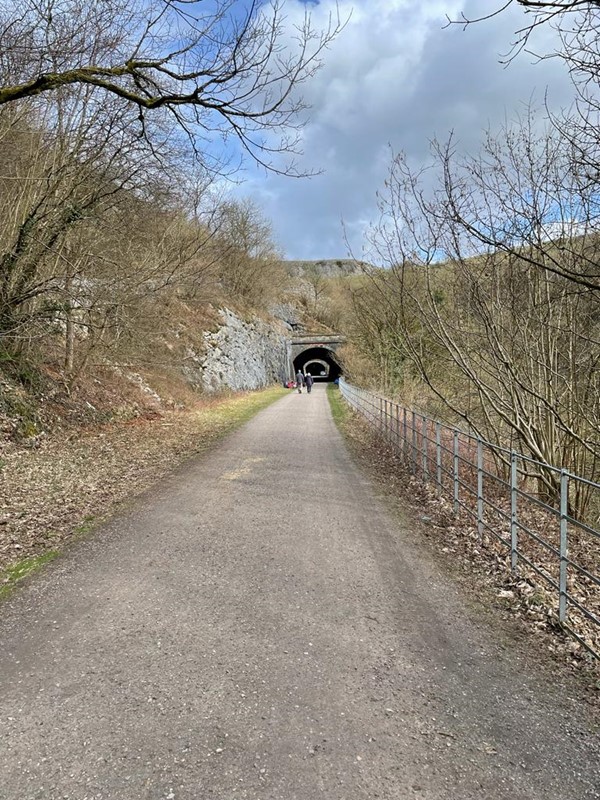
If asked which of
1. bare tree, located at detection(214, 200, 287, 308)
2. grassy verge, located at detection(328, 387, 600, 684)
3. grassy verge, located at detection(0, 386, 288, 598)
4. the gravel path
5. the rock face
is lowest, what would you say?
grassy verge, located at detection(328, 387, 600, 684)

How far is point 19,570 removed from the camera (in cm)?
472

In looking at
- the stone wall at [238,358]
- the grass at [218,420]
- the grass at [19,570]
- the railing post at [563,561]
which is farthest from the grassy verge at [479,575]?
the stone wall at [238,358]

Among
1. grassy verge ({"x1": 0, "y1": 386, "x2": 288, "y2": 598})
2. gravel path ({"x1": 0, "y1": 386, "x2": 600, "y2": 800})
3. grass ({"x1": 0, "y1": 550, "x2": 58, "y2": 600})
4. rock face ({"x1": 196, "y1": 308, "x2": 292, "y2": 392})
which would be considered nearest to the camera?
gravel path ({"x1": 0, "y1": 386, "x2": 600, "y2": 800})

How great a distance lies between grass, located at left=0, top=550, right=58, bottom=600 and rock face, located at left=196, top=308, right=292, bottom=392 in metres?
22.5

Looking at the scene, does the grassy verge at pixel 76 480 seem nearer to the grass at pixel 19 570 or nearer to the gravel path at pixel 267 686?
the grass at pixel 19 570

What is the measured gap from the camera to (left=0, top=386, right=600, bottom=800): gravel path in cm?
229

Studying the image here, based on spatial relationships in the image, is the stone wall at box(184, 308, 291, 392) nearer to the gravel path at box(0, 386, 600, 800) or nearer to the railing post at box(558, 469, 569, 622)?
the gravel path at box(0, 386, 600, 800)

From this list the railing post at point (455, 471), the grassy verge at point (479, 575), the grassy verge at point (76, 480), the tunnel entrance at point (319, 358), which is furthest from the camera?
the tunnel entrance at point (319, 358)

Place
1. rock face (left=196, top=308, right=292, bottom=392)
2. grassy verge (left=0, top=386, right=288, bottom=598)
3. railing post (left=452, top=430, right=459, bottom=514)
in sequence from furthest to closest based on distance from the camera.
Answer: rock face (left=196, top=308, right=292, bottom=392), railing post (left=452, top=430, right=459, bottom=514), grassy verge (left=0, top=386, right=288, bottom=598)

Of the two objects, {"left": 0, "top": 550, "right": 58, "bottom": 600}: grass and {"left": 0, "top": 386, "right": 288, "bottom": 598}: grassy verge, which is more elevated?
{"left": 0, "top": 386, "right": 288, "bottom": 598}: grassy verge

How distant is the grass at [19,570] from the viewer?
4.32 metres

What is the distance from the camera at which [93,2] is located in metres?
7.02

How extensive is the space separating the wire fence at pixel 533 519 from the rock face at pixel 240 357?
1837 cm

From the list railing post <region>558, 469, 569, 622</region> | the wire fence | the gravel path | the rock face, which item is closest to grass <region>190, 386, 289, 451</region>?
the rock face
